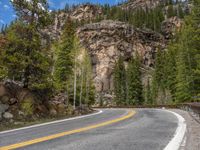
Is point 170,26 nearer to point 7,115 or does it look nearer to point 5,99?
point 5,99

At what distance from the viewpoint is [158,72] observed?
2672 inches

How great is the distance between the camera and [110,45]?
94688 mm

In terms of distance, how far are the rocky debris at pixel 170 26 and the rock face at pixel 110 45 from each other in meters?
12.3

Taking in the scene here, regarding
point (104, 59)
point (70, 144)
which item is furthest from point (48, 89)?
point (104, 59)

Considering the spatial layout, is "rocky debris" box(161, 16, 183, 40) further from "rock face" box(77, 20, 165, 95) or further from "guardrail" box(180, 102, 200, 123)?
"guardrail" box(180, 102, 200, 123)

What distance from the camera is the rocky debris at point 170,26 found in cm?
11462

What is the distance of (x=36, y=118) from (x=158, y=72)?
5414 cm

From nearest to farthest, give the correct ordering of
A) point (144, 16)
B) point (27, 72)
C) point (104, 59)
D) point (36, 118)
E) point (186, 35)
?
point (36, 118), point (27, 72), point (186, 35), point (104, 59), point (144, 16)

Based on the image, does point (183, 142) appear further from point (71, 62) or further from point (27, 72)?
point (71, 62)

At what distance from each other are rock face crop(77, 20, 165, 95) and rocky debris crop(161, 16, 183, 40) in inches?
485

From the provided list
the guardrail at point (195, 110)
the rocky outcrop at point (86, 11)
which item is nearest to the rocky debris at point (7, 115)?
the guardrail at point (195, 110)

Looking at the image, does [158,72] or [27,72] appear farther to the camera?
[158,72]

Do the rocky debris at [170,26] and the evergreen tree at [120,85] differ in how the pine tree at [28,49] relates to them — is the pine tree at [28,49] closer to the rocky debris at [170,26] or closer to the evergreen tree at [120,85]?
the evergreen tree at [120,85]

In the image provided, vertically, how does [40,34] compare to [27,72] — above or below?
above
